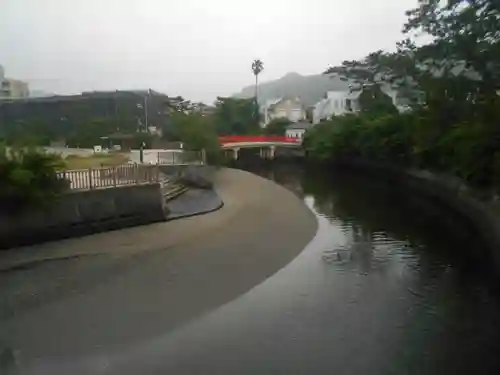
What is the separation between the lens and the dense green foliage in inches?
496

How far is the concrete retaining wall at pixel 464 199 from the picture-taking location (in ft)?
50.2

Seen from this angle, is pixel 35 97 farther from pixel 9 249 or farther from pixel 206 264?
pixel 206 264

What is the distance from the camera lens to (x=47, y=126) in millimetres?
29656

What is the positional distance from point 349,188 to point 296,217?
1199cm

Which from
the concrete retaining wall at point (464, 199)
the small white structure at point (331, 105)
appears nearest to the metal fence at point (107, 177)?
the concrete retaining wall at point (464, 199)

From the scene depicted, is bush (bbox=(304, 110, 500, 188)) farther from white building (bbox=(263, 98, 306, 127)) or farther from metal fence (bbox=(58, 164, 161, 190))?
white building (bbox=(263, 98, 306, 127))

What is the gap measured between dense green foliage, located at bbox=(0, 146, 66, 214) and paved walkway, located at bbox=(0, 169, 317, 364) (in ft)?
3.79

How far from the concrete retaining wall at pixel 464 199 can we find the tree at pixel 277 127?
3274 cm

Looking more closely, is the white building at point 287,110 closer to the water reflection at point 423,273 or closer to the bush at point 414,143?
the bush at point 414,143

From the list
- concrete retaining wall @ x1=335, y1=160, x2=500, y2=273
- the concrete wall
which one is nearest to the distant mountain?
concrete retaining wall @ x1=335, y1=160, x2=500, y2=273

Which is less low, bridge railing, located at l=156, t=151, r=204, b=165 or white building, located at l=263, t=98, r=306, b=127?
white building, located at l=263, t=98, r=306, b=127

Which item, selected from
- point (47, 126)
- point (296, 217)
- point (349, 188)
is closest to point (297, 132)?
point (349, 188)

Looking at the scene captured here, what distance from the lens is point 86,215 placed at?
46.9 feet

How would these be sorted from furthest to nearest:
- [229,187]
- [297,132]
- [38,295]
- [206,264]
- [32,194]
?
[297,132] → [229,187] → [32,194] → [206,264] → [38,295]
